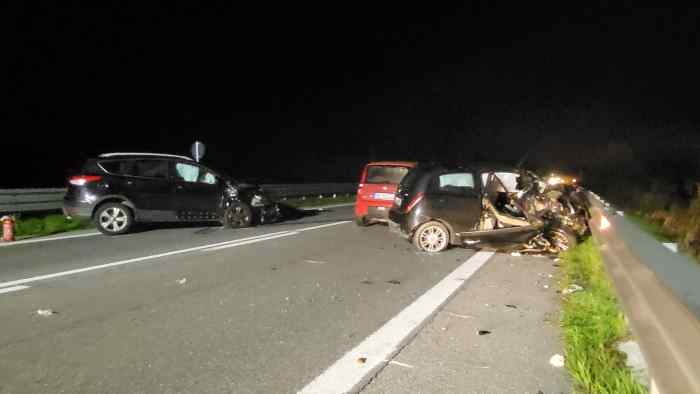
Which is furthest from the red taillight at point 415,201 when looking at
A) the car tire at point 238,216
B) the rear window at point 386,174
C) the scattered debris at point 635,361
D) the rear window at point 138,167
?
the rear window at point 138,167

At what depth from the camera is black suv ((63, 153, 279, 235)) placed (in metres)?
11.4

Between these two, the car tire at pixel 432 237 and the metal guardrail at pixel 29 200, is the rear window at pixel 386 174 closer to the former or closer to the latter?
the car tire at pixel 432 237

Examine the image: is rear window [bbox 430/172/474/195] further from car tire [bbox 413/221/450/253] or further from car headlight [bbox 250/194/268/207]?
car headlight [bbox 250/194/268/207]

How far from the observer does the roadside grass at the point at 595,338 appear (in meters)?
3.51

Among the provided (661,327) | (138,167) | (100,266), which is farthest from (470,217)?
(661,327)

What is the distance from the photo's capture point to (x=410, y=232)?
973 cm

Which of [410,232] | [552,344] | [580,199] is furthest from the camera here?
[580,199]

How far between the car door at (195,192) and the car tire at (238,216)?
0.87ft

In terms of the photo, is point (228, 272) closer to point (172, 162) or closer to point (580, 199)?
point (172, 162)

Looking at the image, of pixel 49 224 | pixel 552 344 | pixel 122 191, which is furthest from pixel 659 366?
pixel 49 224

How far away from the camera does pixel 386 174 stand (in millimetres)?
12648

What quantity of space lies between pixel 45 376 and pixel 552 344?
12.3 ft

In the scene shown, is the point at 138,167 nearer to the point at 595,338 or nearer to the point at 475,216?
the point at 475,216

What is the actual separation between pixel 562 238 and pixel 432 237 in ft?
7.08
